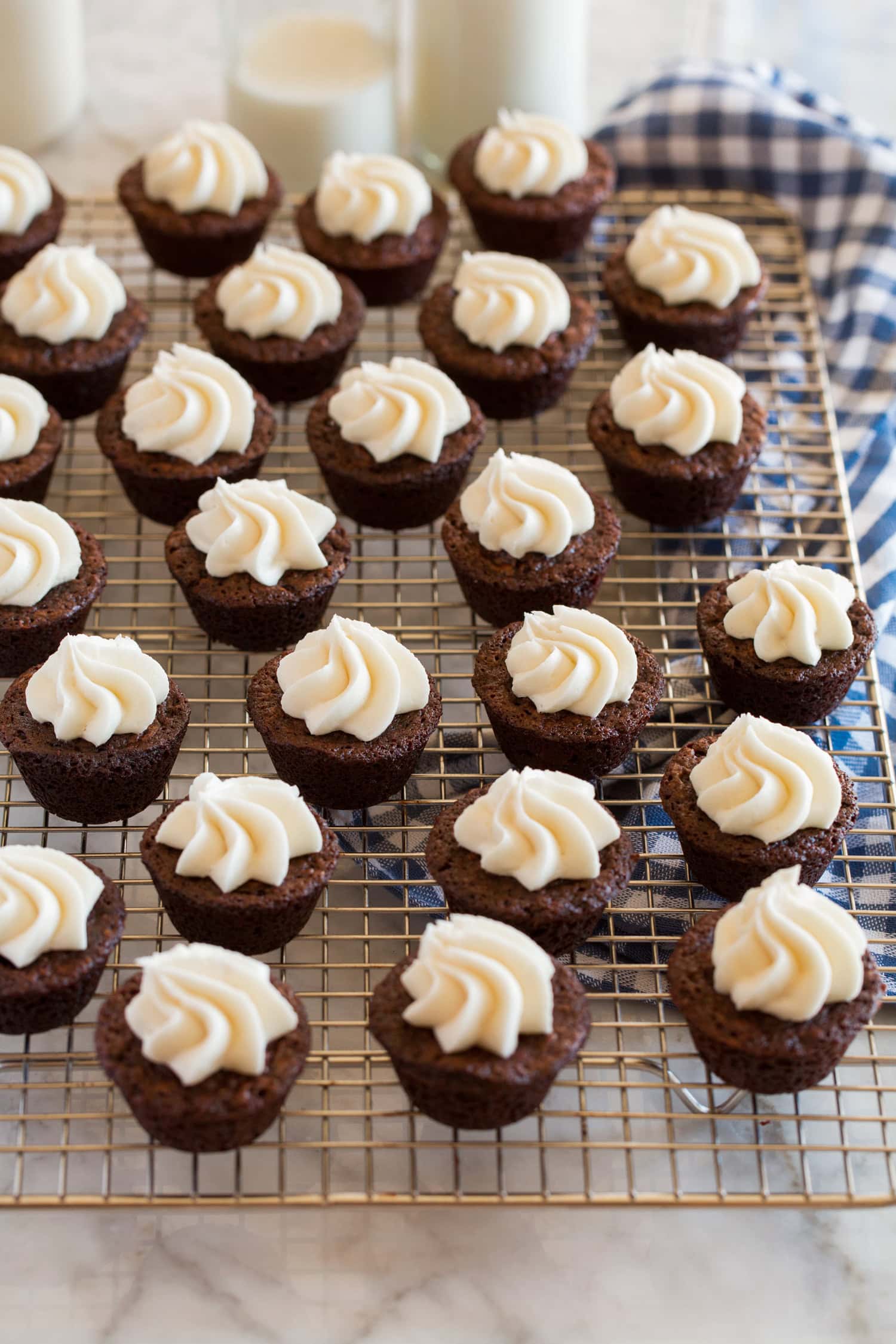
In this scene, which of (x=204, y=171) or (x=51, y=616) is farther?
(x=204, y=171)

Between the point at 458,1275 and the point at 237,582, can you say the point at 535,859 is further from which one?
the point at 237,582

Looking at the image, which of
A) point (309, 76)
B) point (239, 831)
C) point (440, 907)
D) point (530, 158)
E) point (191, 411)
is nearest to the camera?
point (239, 831)

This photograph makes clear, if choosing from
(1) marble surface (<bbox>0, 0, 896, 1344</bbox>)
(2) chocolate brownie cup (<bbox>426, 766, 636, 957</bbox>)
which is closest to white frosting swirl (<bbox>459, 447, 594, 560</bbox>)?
(2) chocolate brownie cup (<bbox>426, 766, 636, 957</bbox>)

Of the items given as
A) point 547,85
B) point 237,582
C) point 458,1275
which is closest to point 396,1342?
point 458,1275

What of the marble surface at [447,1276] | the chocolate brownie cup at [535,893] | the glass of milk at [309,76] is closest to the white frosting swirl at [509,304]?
the glass of milk at [309,76]

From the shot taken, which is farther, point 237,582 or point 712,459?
point 712,459

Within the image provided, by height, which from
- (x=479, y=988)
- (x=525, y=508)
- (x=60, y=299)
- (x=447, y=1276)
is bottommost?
(x=447, y=1276)

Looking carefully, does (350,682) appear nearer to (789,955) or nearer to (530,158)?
(789,955)

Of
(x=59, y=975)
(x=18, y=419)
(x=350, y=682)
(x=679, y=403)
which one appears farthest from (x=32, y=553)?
(x=679, y=403)
